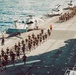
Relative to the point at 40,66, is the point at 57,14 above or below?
below

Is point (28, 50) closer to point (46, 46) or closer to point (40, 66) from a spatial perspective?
point (46, 46)

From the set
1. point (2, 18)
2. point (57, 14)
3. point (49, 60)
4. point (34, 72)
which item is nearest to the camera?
point (34, 72)

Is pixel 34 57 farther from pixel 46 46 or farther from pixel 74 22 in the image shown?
pixel 74 22

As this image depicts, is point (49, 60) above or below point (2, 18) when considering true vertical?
above

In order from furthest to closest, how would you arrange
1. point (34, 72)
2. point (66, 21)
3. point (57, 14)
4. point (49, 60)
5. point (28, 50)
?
1. point (57, 14)
2. point (66, 21)
3. point (28, 50)
4. point (49, 60)
5. point (34, 72)

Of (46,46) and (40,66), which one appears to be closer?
(40,66)

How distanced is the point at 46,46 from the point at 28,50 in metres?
4.18

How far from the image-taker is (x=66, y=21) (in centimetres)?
8188

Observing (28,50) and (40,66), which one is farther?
(28,50)

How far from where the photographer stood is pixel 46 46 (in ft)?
181

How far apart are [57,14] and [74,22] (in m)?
17.0

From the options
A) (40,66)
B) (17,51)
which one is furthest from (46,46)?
(40,66)

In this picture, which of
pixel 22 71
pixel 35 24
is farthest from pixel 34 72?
pixel 35 24

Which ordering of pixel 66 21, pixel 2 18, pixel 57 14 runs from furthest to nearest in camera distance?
pixel 2 18
pixel 57 14
pixel 66 21
